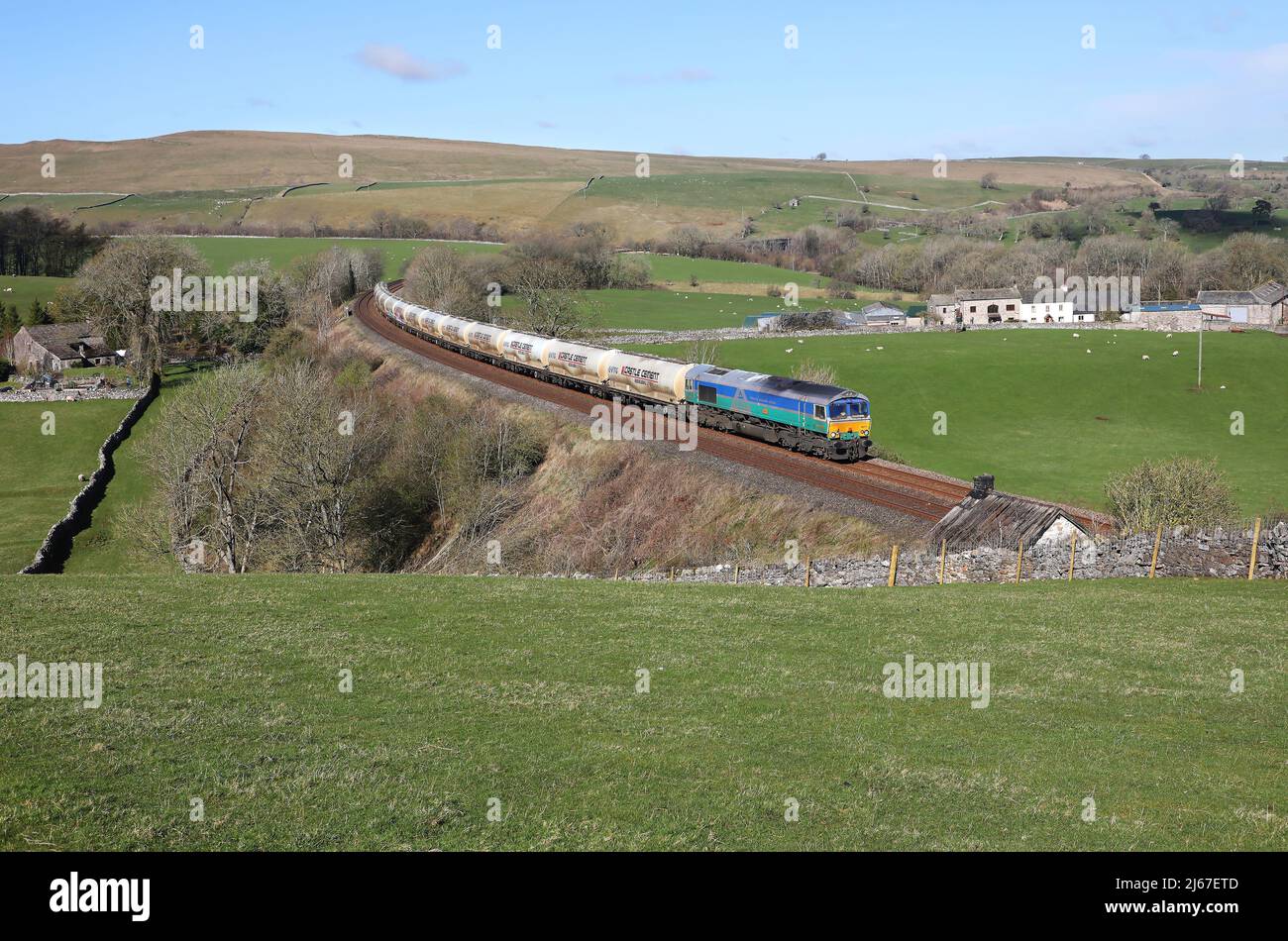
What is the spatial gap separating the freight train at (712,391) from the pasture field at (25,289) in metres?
80.2

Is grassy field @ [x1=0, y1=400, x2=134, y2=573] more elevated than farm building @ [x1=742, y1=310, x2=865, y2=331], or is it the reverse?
farm building @ [x1=742, y1=310, x2=865, y2=331]

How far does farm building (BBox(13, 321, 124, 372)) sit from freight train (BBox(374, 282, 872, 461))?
50833 mm

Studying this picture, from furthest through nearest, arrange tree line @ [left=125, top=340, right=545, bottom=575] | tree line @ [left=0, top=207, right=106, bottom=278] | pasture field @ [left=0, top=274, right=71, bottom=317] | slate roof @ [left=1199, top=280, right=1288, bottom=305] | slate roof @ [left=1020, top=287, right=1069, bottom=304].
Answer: tree line @ [left=0, top=207, right=106, bottom=278]
slate roof @ [left=1020, top=287, right=1069, bottom=304]
pasture field @ [left=0, top=274, right=71, bottom=317]
slate roof @ [left=1199, top=280, right=1288, bottom=305]
tree line @ [left=125, top=340, right=545, bottom=575]

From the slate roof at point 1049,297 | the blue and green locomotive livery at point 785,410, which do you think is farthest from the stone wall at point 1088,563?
the slate roof at point 1049,297

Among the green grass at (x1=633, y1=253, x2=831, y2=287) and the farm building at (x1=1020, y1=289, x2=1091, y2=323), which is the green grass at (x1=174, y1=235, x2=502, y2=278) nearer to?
the green grass at (x1=633, y1=253, x2=831, y2=287)

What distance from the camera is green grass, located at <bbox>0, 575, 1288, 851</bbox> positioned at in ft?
35.3

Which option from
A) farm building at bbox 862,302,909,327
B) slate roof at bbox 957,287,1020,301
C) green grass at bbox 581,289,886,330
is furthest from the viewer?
slate roof at bbox 957,287,1020,301

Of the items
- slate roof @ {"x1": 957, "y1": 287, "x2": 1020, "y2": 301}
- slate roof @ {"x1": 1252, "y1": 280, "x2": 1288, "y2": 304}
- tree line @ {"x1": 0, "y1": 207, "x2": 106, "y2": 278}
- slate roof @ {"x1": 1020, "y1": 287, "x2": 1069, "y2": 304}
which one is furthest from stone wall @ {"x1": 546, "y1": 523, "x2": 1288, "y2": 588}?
tree line @ {"x1": 0, "y1": 207, "x2": 106, "y2": 278}

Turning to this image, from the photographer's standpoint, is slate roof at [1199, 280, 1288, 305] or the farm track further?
slate roof at [1199, 280, 1288, 305]

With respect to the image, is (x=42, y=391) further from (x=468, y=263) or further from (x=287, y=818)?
(x=287, y=818)

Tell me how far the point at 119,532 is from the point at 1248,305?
121592mm

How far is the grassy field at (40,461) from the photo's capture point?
5150 cm

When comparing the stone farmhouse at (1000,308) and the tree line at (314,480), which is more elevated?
the stone farmhouse at (1000,308)

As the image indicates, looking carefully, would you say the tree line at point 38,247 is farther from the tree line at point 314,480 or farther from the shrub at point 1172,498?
the shrub at point 1172,498
